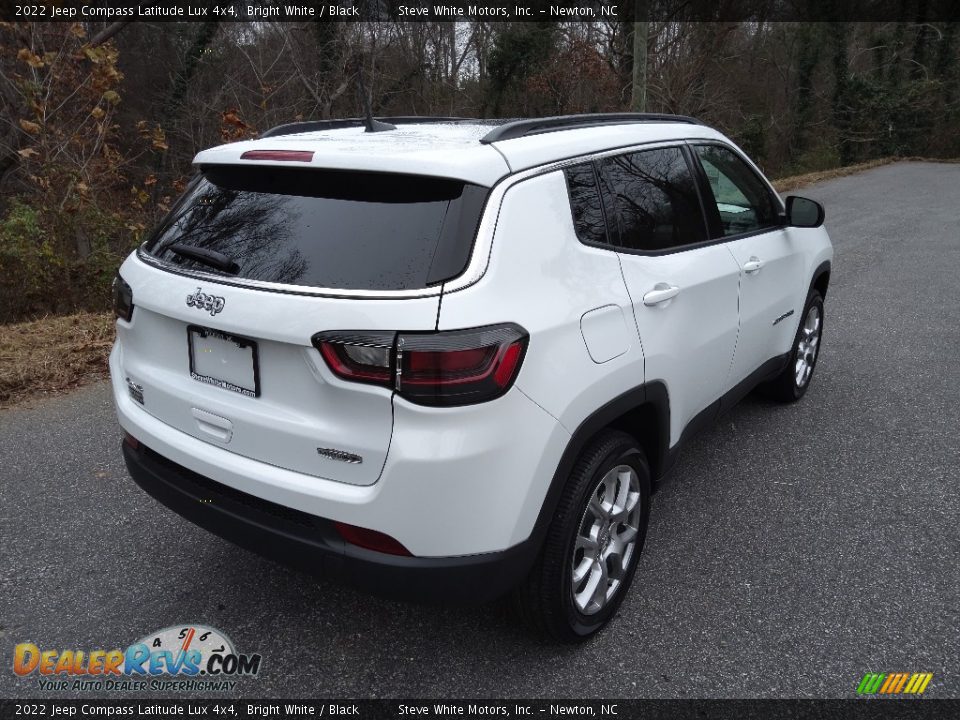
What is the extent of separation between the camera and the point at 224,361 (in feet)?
7.48

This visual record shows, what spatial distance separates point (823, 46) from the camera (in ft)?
91.4

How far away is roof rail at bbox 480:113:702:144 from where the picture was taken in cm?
242

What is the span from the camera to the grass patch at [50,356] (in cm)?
499

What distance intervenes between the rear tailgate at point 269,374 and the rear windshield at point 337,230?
9cm

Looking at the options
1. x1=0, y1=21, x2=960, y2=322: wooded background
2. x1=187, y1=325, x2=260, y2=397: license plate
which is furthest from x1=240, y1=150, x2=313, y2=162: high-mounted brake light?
x1=0, y1=21, x2=960, y2=322: wooded background

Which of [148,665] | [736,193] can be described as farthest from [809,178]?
[148,665]

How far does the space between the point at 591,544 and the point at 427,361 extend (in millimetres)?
999

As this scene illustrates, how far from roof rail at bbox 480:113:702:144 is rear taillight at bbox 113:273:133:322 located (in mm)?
1336

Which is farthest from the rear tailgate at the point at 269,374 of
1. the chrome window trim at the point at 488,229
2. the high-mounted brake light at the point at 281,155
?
the high-mounted brake light at the point at 281,155

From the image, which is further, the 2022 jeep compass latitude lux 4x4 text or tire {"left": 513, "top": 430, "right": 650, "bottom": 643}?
tire {"left": 513, "top": 430, "right": 650, "bottom": 643}

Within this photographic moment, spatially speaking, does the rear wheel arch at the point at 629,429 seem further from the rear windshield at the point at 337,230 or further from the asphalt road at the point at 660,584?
the rear windshield at the point at 337,230

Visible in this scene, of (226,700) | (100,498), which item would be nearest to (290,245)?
(226,700)

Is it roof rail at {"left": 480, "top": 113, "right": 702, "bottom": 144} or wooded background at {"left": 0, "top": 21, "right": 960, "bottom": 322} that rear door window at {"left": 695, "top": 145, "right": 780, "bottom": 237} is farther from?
wooded background at {"left": 0, "top": 21, "right": 960, "bottom": 322}

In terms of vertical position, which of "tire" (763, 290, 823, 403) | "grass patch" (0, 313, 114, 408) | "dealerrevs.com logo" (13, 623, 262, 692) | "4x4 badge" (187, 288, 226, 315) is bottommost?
"dealerrevs.com logo" (13, 623, 262, 692)
